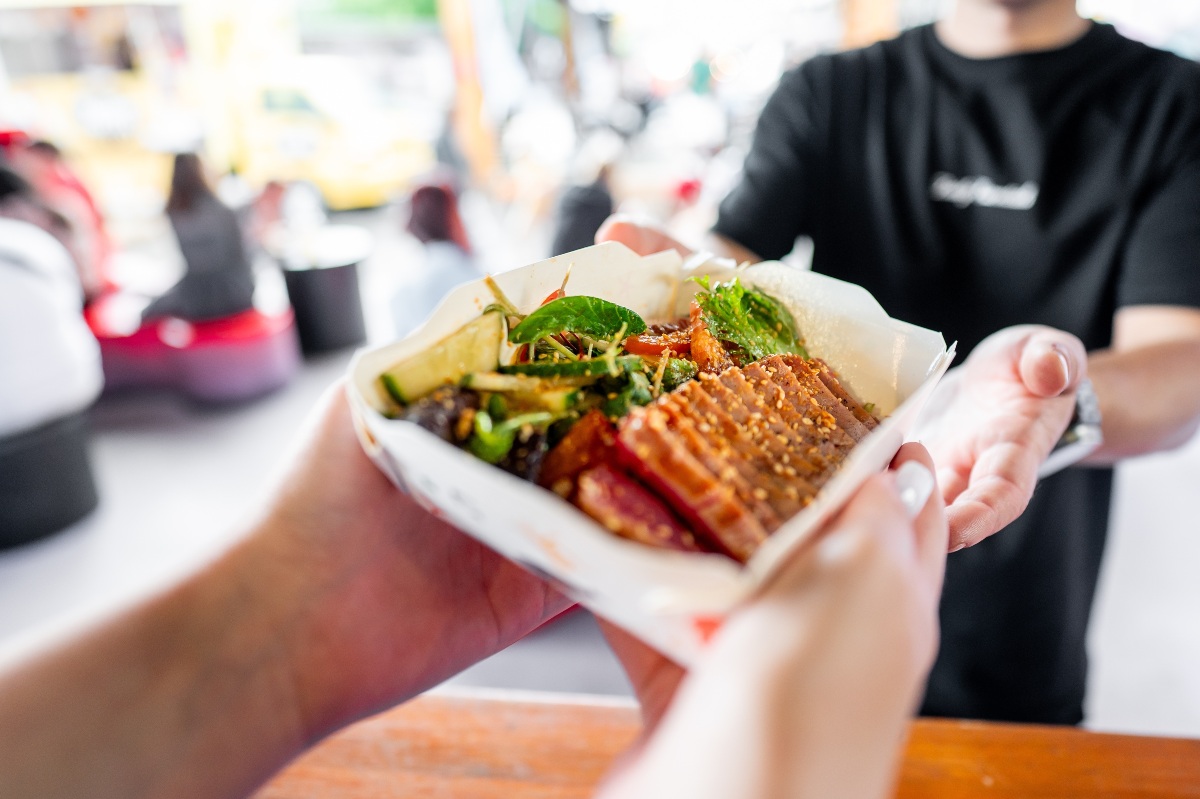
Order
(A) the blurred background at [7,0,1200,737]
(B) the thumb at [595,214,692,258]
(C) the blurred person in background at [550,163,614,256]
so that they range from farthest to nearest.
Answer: (C) the blurred person in background at [550,163,614,256], (A) the blurred background at [7,0,1200,737], (B) the thumb at [595,214,692,258]

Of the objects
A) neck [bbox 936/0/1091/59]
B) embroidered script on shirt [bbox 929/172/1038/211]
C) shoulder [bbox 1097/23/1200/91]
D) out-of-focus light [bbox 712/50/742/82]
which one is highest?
out-of-focus light [bbox 712/50/742/82]

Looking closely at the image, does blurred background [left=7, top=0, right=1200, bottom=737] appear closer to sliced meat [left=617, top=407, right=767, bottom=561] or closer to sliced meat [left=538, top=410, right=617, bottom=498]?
sliced meat [left=538, top=410, right=617, bottom=498]

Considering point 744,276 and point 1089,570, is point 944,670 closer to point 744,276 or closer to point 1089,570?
point 1089,570

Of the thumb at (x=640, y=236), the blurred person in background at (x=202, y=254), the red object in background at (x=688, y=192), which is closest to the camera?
the thumb at (x=640, y=236)

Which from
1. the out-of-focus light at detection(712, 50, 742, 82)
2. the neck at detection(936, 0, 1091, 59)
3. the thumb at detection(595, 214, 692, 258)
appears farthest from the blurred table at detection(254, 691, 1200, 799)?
the out-of-focus light at detection(712, 50, 742, 82)

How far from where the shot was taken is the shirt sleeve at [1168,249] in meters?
1.83

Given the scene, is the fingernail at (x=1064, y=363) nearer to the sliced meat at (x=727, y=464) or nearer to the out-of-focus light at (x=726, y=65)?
the sliced meat at (x=727, y=464)

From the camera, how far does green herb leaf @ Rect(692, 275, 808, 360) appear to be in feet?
4.58

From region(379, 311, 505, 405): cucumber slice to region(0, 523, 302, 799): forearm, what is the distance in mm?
402

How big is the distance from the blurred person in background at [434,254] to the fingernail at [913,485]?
419 centimetres

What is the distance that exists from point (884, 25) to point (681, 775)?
1156cm

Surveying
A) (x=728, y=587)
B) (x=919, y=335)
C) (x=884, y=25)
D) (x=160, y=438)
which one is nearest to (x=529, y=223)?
(x=160, y=438)

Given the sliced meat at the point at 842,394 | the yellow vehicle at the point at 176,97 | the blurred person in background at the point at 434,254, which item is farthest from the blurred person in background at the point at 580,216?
the yellow vehicle at the point at 176,97

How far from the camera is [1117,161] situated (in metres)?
1.98
